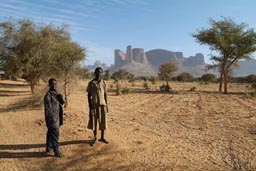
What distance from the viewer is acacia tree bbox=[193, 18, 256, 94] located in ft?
89.0

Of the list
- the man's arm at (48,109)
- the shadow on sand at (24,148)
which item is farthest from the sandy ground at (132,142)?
the man's arm at (48,109)

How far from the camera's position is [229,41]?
2711 centimetres

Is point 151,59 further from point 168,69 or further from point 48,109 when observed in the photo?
point 48,109

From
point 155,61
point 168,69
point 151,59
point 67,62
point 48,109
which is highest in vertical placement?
point 151,59

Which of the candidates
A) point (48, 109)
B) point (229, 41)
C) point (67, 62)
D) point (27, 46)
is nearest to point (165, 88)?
point (229, 41)

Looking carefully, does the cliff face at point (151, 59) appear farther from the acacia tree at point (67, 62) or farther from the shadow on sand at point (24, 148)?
the shadow on sand at point (24, 148)

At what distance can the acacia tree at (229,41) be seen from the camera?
27125 mm

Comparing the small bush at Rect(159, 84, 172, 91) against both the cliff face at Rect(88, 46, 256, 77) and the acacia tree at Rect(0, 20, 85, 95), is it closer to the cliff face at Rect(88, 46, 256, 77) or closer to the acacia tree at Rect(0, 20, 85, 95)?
the acacia tree at Rect(0, 20, 85, 95)

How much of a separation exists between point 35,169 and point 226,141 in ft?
16.1

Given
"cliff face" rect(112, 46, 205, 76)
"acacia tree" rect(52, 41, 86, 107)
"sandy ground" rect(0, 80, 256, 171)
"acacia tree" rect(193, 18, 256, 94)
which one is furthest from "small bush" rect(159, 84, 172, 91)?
"cliff face" rect(112, 46, 205, 76)

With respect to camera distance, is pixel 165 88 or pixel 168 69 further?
pixel 168 69

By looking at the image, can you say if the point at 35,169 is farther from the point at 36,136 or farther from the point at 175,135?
the point at 175,135

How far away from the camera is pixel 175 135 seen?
915 cm

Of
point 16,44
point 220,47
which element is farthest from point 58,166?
point 220,47
